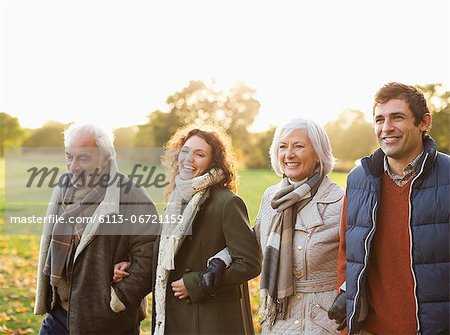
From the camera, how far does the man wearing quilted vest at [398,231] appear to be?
2.82 meters

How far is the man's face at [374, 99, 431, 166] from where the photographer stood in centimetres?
297

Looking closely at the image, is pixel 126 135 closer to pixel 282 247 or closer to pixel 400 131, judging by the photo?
pixel 282 247

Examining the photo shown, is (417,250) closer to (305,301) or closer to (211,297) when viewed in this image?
(305,301)

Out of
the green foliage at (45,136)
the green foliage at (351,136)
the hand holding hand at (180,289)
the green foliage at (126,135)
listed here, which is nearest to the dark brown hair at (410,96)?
the hand holding hand at (180,289)

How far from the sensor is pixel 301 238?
3355 mm

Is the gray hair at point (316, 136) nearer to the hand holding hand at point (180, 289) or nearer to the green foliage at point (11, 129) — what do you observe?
the hand holding hand at point (180, 289)

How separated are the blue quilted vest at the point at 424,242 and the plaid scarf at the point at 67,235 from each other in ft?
5.55

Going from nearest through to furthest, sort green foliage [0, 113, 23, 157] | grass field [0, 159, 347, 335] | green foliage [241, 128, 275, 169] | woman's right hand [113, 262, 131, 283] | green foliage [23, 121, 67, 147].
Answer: woman's right hand [113, 262, 131, 283], grass field [0, 159, 347, 335], green foliage [23, 121, 67, 147], green foliage [0, 113, 23, 157], green foliage [241, 128, 275, 169]

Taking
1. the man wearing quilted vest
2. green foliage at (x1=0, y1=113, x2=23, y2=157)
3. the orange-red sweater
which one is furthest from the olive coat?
green foliage at (x1=0, y1=113, x2=23, y2=157)

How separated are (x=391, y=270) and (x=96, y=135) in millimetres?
1993

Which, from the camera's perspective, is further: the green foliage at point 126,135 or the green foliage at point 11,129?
the green foliage at point 126,135

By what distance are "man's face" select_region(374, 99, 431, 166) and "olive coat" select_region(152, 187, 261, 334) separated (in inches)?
37.6

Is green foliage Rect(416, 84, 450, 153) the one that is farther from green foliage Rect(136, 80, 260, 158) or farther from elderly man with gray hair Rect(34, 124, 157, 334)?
→ elderly man with gray hair Rect(34, 124, 157, 334)

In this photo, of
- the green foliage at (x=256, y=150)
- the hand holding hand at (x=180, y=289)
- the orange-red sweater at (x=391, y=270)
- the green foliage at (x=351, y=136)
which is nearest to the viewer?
the orange-red sweater at (x=391, y=270)
